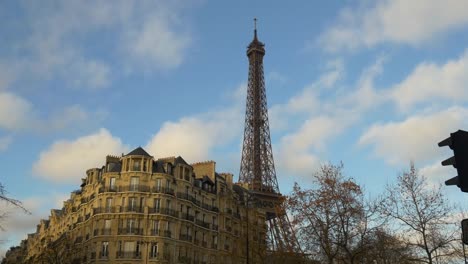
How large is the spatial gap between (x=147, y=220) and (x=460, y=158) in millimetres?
44256

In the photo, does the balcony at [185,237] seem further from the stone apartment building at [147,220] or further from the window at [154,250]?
the window at [154,250]

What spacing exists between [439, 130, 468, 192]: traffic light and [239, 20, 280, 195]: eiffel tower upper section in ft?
221

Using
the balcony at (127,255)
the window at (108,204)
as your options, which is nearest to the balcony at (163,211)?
the window at (108,204)

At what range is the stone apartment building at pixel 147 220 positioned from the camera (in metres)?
46.3

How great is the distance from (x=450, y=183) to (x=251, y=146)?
74703mm

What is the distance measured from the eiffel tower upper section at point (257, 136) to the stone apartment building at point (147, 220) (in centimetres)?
1958

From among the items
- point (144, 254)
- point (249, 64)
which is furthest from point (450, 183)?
point (249, 64)

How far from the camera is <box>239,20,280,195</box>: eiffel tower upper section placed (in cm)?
7662

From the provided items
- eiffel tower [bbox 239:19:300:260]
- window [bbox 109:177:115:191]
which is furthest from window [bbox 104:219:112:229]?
eiffel tower [bbox 239:19:300:260]

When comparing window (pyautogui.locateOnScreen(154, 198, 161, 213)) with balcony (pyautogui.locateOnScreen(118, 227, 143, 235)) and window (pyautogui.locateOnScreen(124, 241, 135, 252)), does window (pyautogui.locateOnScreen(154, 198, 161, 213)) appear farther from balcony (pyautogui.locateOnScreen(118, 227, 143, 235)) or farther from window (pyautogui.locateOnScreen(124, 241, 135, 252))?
window (pyautogui.locateOnScreen(124, 241, 135, 252))

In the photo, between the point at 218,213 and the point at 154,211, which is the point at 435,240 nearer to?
the point at 154,211

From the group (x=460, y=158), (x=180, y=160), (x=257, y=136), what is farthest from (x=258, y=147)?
(x=460, y=158)

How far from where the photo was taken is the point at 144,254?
4616 cm

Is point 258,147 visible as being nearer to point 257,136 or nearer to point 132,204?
point 257,136
